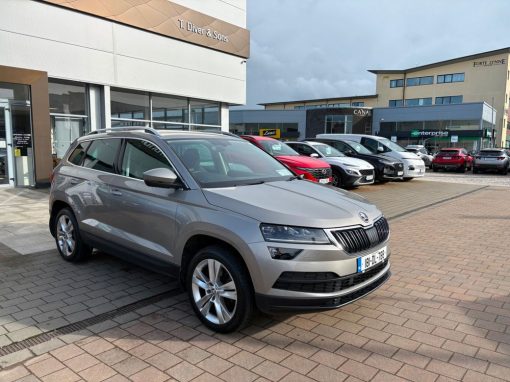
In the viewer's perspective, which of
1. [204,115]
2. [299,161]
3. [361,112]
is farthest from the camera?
[361,112]

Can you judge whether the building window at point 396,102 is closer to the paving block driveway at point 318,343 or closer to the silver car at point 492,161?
the silver car at point 492,161

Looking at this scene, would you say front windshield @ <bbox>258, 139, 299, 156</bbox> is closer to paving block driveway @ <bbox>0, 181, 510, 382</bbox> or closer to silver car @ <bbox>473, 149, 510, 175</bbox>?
paving block driveway @ <bbox>0, 181, 510, 382</bbox>

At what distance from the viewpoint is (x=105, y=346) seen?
3.33 metres

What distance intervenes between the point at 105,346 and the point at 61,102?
39.2 feet

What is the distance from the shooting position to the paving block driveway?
2969 mm

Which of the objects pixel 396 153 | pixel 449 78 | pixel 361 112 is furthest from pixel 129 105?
pixel 449 78

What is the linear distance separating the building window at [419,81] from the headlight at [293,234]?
7319 centimetres

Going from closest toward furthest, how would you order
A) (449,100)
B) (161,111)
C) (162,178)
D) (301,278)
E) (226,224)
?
(301,278) → (226,224) → (162,178) → (161,111) → (449,100)

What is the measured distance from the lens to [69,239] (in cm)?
539

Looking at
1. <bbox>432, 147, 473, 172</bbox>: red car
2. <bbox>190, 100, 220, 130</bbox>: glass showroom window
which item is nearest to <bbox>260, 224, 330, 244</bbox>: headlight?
<bbox>190, 100, 220, 130</bbox>: glass showroom window

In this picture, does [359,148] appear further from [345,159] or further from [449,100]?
[449,100]

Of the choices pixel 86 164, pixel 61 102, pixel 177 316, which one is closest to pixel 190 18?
pixel 61 102

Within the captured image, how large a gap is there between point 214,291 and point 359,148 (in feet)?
44.9

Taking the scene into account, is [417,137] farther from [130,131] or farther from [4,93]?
[130,131]
